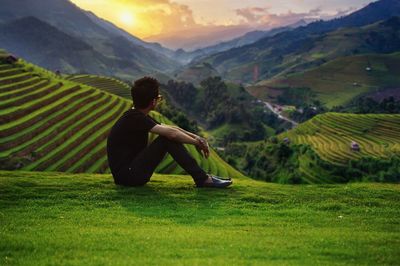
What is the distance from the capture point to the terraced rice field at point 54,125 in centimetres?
5058

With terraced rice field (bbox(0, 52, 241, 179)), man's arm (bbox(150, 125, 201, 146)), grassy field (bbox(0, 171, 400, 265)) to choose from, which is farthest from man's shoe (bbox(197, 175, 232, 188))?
terraced rice field (bbox(0, 52, 241, 179))

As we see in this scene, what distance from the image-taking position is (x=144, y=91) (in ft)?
34.7

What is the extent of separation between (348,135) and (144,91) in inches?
4575

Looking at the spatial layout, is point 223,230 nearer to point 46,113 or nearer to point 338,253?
point 338,253

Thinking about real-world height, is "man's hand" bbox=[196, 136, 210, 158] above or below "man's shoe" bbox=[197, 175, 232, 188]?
above

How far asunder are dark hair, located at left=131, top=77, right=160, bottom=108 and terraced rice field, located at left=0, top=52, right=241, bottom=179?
1635 inches

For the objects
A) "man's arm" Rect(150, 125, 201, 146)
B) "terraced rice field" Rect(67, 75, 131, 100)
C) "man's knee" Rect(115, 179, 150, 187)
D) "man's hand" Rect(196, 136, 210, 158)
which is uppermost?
"terraced rice field" Rect(67, 75, 131, 100)

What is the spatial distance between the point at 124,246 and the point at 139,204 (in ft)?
10.2

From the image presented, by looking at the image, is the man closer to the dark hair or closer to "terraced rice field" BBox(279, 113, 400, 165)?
the dark hair

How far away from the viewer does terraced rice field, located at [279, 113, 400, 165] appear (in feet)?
334

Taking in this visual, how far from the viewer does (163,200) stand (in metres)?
10.5

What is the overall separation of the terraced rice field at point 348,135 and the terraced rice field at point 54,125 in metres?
47.4

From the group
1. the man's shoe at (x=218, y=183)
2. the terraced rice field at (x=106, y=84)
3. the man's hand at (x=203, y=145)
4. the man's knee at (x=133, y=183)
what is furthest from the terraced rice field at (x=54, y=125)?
the terraced rice field at (x=106, y=84)

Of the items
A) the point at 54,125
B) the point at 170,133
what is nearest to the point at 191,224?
Result: the point at 170,133
